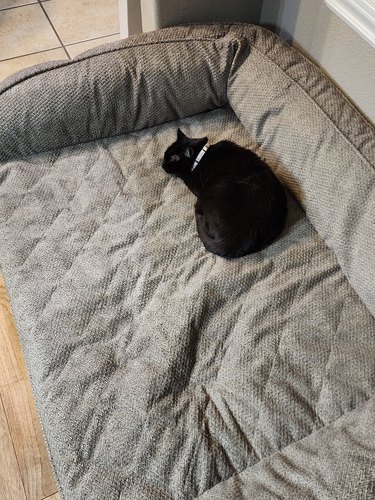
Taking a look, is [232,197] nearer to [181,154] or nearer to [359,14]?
[181,154]

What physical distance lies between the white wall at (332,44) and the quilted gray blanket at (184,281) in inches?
2.4

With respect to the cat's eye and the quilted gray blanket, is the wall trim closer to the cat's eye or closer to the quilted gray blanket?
the quilted gray blanket

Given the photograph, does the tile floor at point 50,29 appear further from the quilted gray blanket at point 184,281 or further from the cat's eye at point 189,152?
the cat's eye at point 189,152

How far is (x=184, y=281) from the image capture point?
1.09 meters

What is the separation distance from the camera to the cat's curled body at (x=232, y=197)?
1.07 meters

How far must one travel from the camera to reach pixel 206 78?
133cm

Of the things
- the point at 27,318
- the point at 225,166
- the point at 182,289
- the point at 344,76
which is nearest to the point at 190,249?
the point at 182,289

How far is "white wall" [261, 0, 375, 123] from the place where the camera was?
118cm

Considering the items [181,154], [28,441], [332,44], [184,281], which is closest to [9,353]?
[28,441]

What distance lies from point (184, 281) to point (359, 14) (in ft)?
2.39

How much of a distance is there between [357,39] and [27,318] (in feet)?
3.32

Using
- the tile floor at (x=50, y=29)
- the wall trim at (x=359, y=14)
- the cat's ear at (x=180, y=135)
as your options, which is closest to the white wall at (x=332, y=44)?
the wall trim at (x=359, y=14)

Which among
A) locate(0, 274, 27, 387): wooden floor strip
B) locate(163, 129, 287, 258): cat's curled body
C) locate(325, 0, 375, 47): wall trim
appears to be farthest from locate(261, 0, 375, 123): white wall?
locate(0, 274, 27, 387): wooden floor strip

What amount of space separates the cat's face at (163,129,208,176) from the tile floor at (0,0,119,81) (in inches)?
35.8
